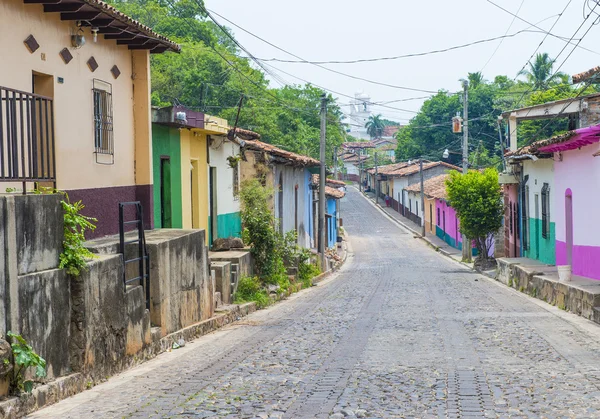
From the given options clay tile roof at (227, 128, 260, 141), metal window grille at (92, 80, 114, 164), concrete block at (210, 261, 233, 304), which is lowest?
concrete block at (210, 261, 233, 304)

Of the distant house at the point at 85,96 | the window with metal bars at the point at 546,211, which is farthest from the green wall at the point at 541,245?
the distant house at the point at 85,96

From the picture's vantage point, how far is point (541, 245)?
88.8 ft

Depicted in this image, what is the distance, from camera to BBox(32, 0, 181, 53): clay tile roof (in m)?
11.1

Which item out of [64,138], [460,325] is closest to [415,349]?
[460,325]

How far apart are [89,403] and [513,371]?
4823 mm

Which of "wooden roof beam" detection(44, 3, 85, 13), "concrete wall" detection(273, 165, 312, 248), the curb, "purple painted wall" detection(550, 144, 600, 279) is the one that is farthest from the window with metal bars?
"wooden roof beam" detection(44, 3, 85, 13)

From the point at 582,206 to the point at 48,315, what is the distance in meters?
15.9

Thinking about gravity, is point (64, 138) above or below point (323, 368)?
above

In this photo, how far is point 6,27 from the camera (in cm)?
1005

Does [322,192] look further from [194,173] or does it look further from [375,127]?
[375,127]

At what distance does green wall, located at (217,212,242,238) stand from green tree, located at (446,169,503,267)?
1247cm

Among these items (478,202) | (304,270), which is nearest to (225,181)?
(304,270)

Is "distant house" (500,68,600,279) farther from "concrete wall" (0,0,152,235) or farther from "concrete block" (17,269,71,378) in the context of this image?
"concrete block" (17,269,71,378)

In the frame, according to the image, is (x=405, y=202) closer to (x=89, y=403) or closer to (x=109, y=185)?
(x=109, y=185)
